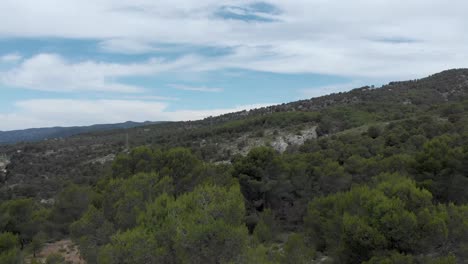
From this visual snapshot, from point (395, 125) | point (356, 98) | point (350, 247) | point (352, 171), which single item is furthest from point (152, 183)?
point (356, 98)

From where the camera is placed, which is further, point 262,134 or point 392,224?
point 262,134

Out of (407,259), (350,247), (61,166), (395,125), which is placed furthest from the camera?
(61,166)

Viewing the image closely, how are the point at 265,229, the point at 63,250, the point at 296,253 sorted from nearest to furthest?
the point at 296,253 → the point at 265,229 → the point at 63,250

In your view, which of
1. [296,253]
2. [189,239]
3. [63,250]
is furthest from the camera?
[63,250]

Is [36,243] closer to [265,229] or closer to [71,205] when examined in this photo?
[71,205]

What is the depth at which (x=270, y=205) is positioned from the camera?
2706cm

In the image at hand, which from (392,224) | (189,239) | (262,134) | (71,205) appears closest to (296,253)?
(392,224)

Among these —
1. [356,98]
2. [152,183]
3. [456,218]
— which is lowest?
[456,218]

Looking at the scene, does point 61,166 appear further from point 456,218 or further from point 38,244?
point 456,218

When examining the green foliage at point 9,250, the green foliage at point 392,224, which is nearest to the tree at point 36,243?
the green foliage at point 9,250

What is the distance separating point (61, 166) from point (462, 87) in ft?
221

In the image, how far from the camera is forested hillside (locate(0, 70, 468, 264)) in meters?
11.3

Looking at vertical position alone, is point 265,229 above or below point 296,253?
below

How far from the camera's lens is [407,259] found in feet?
40.5
